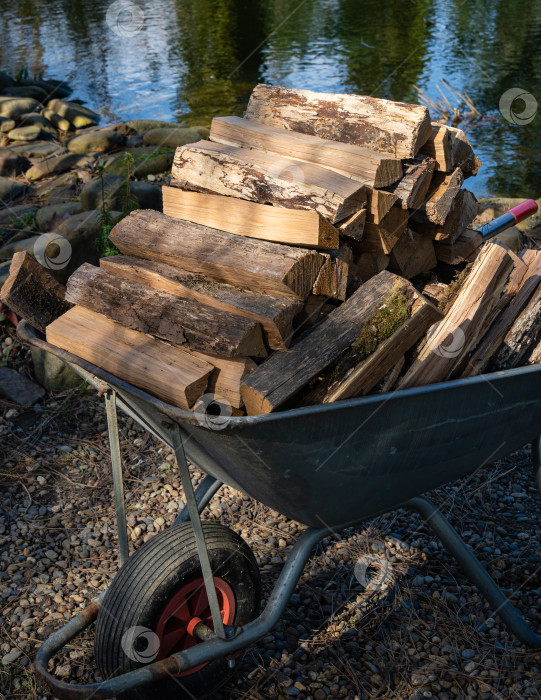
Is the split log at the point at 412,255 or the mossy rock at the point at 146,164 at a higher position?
the split log at the point at 412,255

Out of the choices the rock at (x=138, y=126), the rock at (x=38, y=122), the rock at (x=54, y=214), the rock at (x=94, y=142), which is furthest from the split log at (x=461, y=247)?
the rock at (x=38, y=122)

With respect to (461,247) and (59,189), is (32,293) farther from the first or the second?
(59,189)

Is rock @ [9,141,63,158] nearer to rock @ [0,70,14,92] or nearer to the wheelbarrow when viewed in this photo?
rock @ [0,70,14,92]

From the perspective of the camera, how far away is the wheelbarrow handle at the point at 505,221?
266 centimetres

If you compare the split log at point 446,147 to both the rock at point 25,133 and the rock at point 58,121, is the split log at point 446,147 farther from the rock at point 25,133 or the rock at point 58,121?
the rock at point 58,121

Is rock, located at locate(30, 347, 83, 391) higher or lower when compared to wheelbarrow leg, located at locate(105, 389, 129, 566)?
lower

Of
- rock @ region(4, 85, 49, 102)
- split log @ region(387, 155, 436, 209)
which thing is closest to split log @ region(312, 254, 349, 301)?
split log @ region(387, 155, 436, 209)

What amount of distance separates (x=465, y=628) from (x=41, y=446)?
221 centimetres

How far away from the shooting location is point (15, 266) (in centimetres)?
210

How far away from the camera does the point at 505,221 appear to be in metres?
2.71

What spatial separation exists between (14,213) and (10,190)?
97cm

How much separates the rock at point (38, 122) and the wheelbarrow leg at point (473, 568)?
8.44 meters

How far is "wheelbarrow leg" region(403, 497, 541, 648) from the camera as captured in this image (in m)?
2.16

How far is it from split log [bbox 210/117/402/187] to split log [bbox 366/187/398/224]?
0.03 meters
